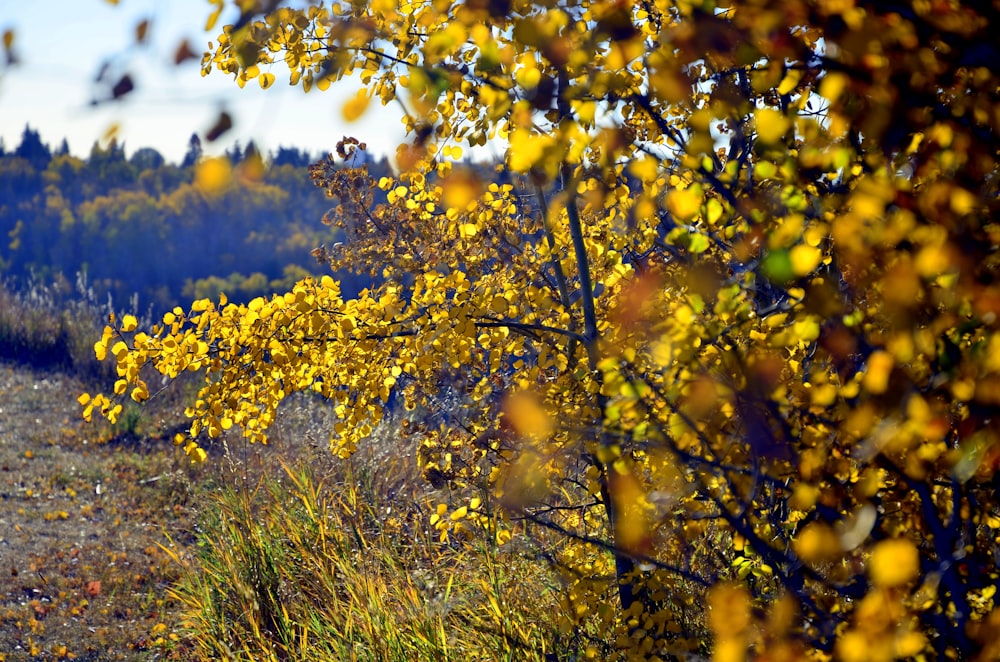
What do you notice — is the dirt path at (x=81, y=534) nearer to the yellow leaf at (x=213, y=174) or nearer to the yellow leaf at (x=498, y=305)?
the yellow leaf at (x=498, y=305)

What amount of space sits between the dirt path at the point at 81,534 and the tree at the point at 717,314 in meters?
→ 2.50

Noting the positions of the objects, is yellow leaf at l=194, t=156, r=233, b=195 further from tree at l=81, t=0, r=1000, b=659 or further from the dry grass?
the dry grass

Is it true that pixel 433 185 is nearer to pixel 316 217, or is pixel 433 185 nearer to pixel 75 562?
pixel 75 562

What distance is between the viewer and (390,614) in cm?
371

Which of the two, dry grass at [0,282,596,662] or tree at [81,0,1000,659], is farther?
dry grass at [0,282,596,662]

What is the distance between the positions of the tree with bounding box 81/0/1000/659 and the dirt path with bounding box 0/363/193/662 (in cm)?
250

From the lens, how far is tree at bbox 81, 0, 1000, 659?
4.81ft

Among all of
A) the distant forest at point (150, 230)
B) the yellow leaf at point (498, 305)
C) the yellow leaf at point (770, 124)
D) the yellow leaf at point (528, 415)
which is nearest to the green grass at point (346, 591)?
the yellow leaf at point (528, 415)

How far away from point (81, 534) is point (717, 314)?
6.60 metres

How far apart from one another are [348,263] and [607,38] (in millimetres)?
3912

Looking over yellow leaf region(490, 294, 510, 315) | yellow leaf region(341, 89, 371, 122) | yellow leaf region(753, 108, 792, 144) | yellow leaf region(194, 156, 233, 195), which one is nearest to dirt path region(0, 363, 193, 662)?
yellow leaf region(490, 294, 510, 315)

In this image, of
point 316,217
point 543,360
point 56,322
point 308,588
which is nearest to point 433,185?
point 543,360

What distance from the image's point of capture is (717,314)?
1.91 meters

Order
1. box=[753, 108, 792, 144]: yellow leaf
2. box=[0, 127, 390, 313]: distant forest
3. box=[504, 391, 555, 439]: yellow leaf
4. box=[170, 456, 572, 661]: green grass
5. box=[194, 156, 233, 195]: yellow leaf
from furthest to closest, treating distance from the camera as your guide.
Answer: box=[0, 127, 390, 313]: distant forest, box=[170, 456, 572, 661]: green grass, box=[504, 391, 555, 439]: yellow leaf, box=[194, 156, 233, 195]: yellow leaf, box=[753, 108, 792, 144]: yellow leaf
